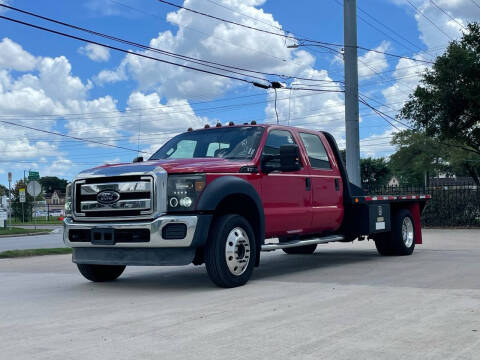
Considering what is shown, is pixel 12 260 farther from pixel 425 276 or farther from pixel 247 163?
pixel 425 276

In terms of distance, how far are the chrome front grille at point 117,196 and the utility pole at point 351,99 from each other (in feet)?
40.3

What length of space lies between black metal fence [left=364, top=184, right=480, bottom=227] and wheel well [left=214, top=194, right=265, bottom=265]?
13956mm

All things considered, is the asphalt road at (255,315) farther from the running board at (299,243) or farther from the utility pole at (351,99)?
the utility pole at (351,99)

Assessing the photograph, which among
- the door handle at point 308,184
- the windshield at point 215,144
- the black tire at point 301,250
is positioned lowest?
the black tire at point 301,250

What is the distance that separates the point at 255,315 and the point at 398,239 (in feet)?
21.7

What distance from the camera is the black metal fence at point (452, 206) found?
22.1 meters

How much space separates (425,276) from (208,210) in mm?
3235

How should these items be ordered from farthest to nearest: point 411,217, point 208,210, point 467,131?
point 467,131 < point 411,217 < point 208,210

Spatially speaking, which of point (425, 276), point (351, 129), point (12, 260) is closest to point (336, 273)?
point (425, 276)

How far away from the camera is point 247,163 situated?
8.42m

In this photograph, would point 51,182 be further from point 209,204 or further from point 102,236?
point 209,204

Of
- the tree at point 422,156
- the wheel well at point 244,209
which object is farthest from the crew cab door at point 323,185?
the tree at point 422,156

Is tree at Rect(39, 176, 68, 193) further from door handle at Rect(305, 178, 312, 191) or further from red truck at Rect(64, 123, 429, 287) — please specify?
door handle at Rect(305, 178, 312, 191)

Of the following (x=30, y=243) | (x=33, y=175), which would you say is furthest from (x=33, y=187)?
(x=30, y=243)
